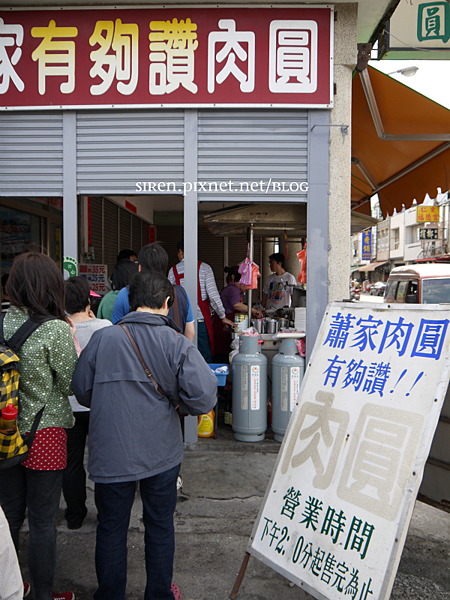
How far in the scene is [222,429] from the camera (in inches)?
207

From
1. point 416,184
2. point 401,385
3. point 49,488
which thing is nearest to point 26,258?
point 49,488

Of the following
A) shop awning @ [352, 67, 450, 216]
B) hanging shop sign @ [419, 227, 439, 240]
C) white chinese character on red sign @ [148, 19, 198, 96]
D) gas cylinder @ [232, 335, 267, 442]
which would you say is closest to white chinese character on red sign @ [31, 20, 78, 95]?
white chinese character on red sign @ [148, 19, 198, 96]

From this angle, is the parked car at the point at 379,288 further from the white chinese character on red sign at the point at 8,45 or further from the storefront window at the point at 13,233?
the white chinese character on red sign at the point at 8,45

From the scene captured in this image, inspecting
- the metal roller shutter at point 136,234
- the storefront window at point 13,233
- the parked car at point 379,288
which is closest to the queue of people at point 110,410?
the storefront window at point 13,233

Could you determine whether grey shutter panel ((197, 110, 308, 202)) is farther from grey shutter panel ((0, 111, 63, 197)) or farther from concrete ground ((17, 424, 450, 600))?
concrete ground ((17, 424, 450, 600))

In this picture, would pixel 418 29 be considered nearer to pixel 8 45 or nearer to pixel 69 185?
pixel 69 185

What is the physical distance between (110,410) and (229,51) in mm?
3920

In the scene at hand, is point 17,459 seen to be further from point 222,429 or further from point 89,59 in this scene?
point 89,59

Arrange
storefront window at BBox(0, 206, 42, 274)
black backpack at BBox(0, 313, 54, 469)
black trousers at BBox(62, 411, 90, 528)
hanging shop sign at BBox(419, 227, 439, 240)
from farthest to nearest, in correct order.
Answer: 1. hanging shop sign at BBox(419, 227, 439, 240)
2. storefront window at BBox(0, 206, 42, 274)
3. black trousers at BBox(62, 411, 90, 528)
4. black backpack at BBox(0, 313, 54, 469)

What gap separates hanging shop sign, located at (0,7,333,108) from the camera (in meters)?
4.56

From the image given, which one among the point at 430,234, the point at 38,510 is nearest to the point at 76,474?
the point at 38,510

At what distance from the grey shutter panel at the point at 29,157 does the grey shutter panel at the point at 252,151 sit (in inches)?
60.7

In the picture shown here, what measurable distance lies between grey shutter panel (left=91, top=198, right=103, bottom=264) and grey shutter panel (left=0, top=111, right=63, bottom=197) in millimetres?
3257

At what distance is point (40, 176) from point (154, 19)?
2.00 m
